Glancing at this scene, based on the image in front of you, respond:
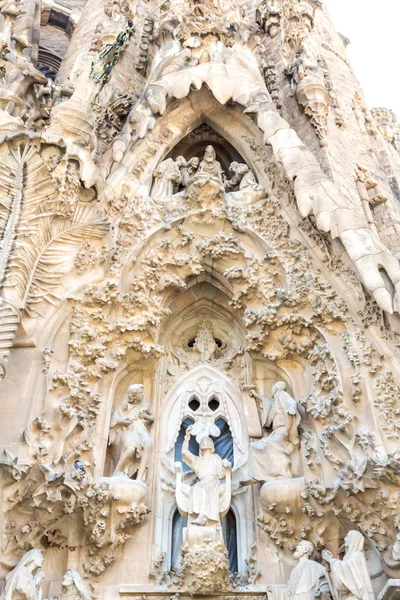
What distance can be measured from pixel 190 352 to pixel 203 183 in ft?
6.60

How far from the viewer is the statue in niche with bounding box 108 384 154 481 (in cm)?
593

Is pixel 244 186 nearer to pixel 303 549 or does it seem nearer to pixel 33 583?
pixel 303 549

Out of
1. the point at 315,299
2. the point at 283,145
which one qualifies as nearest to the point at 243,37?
the point at 283,145

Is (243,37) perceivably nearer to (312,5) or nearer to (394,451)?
(312,5)

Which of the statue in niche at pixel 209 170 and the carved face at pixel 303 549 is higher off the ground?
the statue in niche at pixel 209 170

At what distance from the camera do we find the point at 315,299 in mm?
6270

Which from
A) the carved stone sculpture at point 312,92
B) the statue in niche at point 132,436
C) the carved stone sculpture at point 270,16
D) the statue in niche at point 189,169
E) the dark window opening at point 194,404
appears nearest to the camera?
the statue in niche at point 132,436

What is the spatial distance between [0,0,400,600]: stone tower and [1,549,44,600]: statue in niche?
15 millimetres

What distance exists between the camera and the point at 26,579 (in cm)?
471

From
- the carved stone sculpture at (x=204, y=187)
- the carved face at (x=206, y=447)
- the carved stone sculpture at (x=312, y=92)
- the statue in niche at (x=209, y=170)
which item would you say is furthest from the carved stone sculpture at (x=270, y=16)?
the carved face at (x=206, y=447)

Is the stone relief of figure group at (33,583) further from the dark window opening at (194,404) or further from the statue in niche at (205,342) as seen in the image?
the statue in niche at (205,342)

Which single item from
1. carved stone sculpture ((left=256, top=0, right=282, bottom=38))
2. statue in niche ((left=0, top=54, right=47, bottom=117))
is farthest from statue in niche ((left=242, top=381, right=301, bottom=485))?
carved stone sculpture ((left=256, top=0, right=282, bottom=38))

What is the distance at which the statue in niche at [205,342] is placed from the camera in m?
7.29

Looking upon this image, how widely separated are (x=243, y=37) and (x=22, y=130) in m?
4.29
